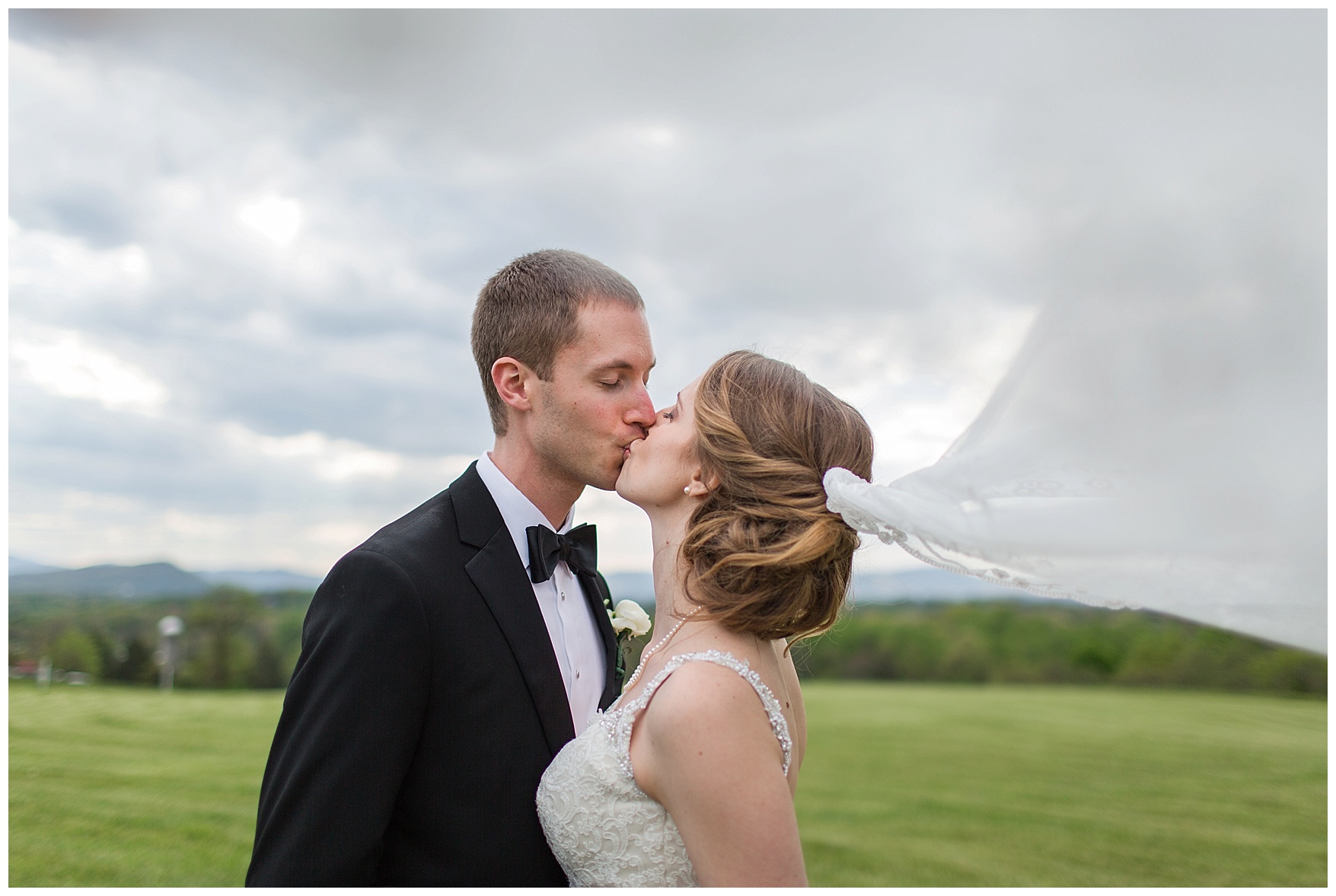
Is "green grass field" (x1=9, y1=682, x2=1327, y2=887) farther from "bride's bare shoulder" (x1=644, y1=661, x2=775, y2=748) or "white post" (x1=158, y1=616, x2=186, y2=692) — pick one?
"bride's bare shoulder" (x1=644, y1=661, x2=775, y2=748)

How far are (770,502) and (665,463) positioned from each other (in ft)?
1.31

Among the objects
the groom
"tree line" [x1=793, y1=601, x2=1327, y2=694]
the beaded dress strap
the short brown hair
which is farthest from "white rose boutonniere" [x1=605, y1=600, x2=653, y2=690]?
"tree line" [x1=793, y1=601, x2=1327, y2=694]

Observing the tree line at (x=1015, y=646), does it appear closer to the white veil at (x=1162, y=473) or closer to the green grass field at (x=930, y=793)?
the green grass field at (x=930, y=793)

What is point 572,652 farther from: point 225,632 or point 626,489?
point 225,632

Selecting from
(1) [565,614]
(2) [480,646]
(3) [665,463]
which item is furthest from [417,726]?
(3) [665,463]

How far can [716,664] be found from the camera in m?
2.32

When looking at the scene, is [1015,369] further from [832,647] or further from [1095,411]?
[832,647]

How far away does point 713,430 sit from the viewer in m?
2.64

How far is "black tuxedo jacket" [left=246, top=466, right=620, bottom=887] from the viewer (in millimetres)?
2154

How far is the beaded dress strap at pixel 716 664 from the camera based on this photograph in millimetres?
2324

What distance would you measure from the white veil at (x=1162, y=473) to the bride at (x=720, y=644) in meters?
0.24

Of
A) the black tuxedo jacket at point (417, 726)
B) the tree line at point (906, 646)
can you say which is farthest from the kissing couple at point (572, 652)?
the tree line at point (906, 646)

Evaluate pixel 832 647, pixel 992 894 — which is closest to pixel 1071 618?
pixel 832 647

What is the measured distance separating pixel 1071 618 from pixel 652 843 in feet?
73.8
